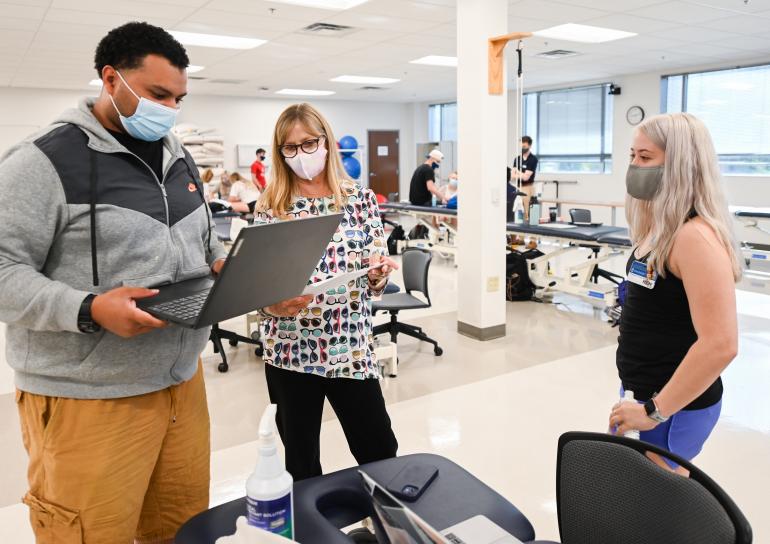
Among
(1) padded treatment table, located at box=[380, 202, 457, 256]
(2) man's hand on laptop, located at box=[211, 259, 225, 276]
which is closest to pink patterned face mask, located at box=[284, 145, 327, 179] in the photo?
(2) man's hand on laptop, located at box=[211, 259, 225, 276]

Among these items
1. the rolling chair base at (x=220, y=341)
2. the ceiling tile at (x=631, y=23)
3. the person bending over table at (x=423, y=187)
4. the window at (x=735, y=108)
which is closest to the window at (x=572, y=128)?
the window at (x=735, y=108)

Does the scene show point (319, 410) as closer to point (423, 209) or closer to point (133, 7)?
point (133, 7)

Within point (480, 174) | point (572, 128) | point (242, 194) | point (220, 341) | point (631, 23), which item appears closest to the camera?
point (220, 341)

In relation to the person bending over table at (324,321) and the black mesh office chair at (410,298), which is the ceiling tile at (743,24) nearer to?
the black mesh office chair at (410,298)

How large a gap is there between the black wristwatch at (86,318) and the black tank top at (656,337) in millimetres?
1278

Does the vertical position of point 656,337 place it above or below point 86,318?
below

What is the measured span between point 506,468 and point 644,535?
71.0 inches

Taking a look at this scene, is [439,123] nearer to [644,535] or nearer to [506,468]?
[506,468]

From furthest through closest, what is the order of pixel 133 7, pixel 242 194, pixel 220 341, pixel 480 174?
pixel 242 194 → pixel 133 7 → pixel 480 174 → pixel 220 341

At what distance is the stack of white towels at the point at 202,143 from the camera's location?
42.2 ft

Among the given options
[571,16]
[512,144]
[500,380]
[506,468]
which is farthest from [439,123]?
[506,468]

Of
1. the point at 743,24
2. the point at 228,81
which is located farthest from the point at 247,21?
the point at 743,24

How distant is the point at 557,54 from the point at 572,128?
4.24 meters

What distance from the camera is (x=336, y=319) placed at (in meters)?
1.88
